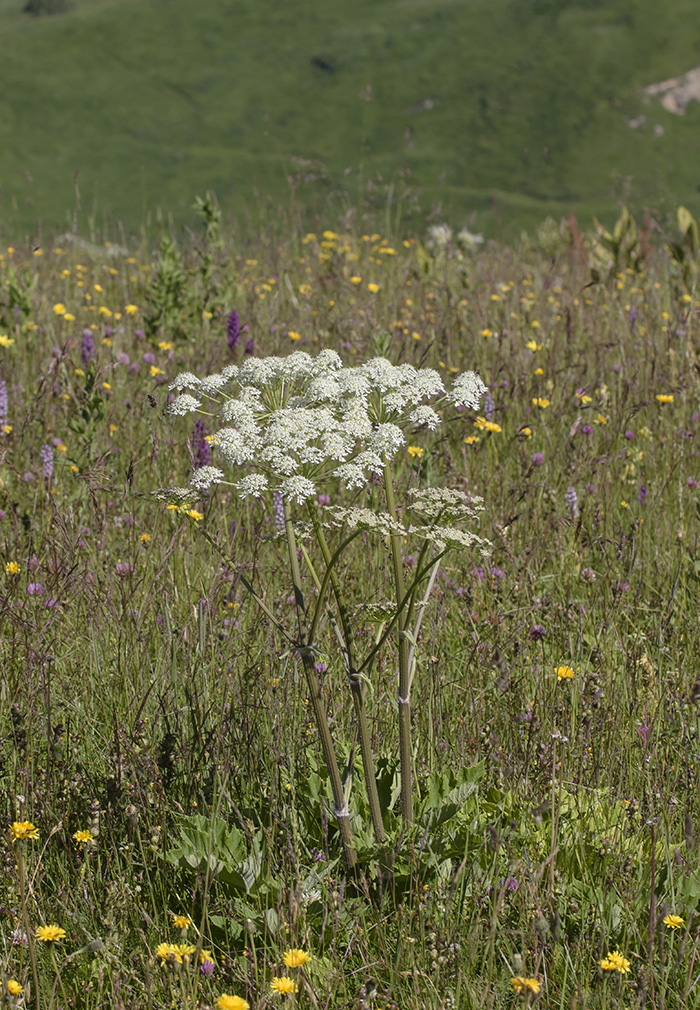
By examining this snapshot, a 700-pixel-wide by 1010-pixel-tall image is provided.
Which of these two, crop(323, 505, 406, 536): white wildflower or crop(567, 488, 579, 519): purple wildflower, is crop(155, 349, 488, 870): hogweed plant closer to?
crop(323, 505, 406, 536): white wildflower

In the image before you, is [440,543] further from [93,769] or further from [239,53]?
[239,53]

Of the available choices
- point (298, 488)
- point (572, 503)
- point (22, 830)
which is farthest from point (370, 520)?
point (572, 503)

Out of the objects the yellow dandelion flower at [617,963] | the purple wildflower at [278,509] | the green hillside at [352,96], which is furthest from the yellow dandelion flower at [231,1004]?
the green hillside at [352,96]

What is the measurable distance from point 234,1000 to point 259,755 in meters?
0.72

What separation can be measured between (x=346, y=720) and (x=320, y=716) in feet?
1.88

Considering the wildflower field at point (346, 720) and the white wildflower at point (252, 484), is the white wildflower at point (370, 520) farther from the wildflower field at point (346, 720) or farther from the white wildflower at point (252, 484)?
the white wildflower at point (252, 484)

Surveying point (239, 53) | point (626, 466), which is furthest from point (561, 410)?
point (239, 53)

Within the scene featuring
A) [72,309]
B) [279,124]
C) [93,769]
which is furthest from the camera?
[279,124]

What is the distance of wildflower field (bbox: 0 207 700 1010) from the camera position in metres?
1.60

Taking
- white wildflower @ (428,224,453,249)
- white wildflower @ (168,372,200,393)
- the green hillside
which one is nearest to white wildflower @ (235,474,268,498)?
white wildflower @ (168,372,200,393)

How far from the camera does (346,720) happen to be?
2219mm

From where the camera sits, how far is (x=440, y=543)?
1.55m

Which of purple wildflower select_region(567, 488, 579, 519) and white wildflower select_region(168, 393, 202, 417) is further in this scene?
purple wildflower select_region(567, 488, 579, 519)

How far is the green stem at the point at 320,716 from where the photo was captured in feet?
5.42
